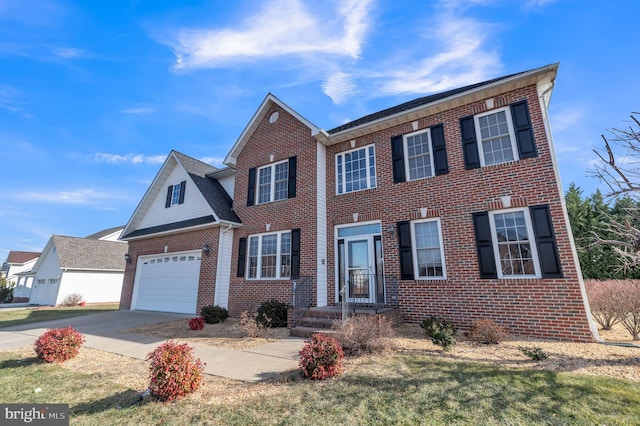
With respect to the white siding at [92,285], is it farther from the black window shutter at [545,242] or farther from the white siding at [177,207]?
the black window shutter at [545,242]

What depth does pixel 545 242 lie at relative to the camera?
744 cm

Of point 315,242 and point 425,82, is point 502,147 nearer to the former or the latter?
point 425,82

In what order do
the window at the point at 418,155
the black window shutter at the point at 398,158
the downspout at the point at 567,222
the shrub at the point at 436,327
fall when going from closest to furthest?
the downspout at the point at 567,222
the shrub at the point at 436,327
the window at the point at 418,155
the black window shutter at the point at 398,158

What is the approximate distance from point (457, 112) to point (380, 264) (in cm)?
584

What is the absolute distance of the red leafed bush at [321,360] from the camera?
4.62m

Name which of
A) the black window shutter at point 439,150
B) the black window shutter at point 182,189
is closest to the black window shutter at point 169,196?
the black window shutter at point 182,189

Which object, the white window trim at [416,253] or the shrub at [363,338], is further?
the white window trim at [416,253]

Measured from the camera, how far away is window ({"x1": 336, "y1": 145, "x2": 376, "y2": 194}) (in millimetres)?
10821

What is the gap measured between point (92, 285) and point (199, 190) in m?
19.9

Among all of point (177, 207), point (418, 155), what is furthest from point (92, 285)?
point (418, 155)

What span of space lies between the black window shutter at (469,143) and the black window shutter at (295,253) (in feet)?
21.5

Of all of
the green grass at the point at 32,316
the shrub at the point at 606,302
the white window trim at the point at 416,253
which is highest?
the white window trim at the point at 416,253

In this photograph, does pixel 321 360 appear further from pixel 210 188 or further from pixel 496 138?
pixel 210 188

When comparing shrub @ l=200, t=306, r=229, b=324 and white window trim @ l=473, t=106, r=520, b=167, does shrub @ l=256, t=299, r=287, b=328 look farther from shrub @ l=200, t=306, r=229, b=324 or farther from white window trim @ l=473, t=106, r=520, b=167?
white window trim @ l=473, t=106, r=520, b=167
